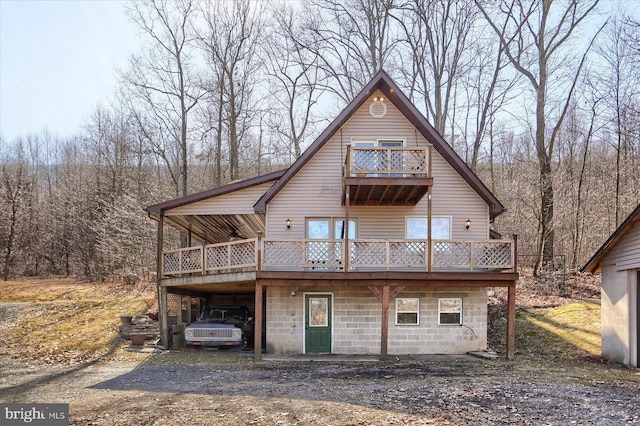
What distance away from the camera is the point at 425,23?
3069 cm

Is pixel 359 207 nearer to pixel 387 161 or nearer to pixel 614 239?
pixel 387 161

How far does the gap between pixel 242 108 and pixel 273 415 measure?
26.4 metres

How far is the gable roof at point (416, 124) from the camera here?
1814 centimetres

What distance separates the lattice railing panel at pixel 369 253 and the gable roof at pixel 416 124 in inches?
143

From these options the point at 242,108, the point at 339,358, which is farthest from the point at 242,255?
the point at 242,108

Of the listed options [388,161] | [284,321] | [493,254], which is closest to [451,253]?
[493,254]

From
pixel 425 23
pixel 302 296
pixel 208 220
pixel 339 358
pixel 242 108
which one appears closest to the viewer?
pixel 339 358

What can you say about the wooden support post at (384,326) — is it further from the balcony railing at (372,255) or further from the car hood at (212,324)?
the car hood at (212,324)

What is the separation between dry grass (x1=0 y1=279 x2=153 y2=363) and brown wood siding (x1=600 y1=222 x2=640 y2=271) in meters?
16.3

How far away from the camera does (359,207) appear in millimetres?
18625

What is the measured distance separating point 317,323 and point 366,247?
132 inches

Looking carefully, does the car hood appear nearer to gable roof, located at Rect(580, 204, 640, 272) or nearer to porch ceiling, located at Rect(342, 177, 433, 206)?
porch ceiling, located at Rect(342, 177, 433, 206)

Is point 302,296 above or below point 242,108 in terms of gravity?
below

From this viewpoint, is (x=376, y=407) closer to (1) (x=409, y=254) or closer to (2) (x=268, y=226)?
(1) (x=409, y=254)
